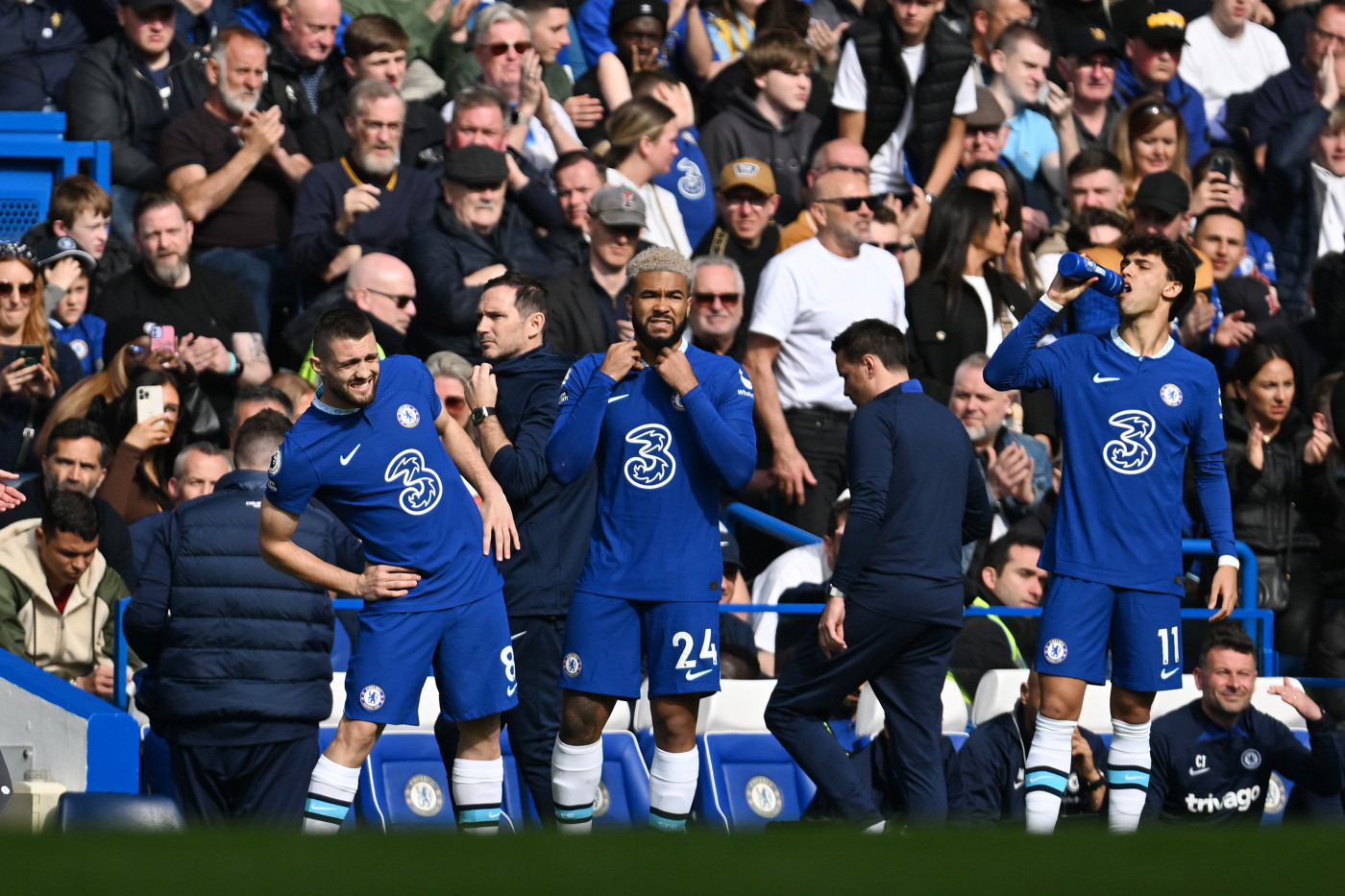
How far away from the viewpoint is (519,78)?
470 inches

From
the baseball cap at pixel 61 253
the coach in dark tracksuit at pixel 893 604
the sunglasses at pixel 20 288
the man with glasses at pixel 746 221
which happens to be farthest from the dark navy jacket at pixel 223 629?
the man with glasses at pixel 746 221

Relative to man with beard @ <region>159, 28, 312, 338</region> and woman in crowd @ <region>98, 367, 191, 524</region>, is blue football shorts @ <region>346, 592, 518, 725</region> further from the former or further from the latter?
man with beard @ <region>159, 28, 312, 338</region>

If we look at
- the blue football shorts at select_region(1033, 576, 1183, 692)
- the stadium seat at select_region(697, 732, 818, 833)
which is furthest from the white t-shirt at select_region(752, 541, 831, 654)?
the blue football shorts at select_region(1033, 576, 1183, 692)

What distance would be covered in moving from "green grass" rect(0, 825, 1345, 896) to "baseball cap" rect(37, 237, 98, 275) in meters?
7.03

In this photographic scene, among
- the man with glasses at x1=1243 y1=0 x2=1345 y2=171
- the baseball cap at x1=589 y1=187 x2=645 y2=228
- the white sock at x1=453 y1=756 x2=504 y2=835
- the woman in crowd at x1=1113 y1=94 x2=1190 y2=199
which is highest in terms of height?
the man with glasses at x1=1243 y1=0 x2=1345 y2=171

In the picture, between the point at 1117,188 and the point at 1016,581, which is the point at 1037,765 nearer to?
the point at 1016,581

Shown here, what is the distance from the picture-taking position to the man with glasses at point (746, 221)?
11578 millimetres

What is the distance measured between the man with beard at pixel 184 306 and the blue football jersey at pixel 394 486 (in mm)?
2864

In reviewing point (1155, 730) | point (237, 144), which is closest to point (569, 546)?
point (1155, 730)

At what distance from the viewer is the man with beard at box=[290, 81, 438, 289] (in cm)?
1085

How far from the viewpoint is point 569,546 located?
8.22 m

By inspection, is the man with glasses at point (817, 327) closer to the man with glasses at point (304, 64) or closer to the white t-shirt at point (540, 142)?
the white t-shirt at point (540, 142)

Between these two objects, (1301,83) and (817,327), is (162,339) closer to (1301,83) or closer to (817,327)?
(817,327)

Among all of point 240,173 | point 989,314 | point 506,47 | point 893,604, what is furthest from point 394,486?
point 506,47
